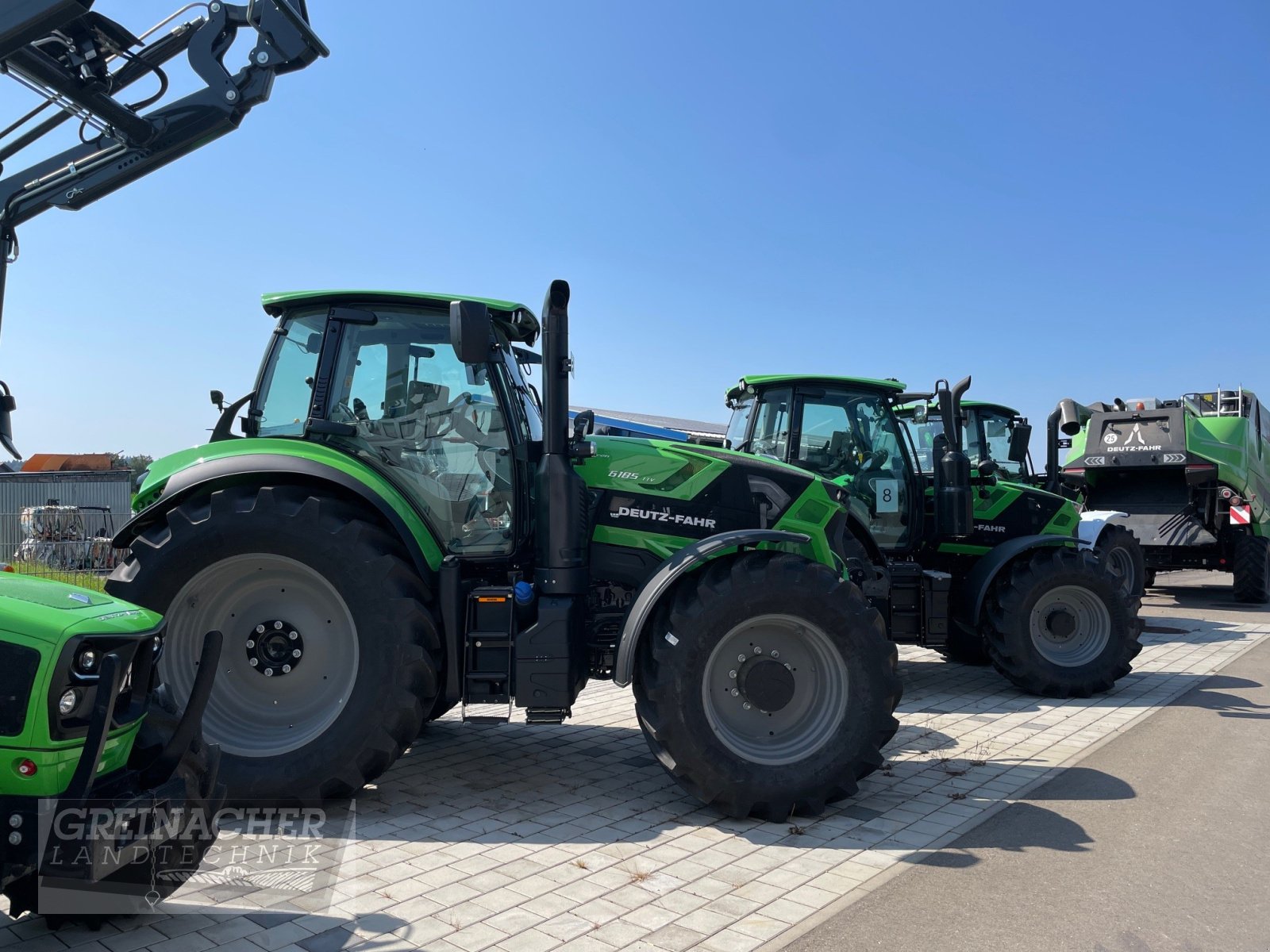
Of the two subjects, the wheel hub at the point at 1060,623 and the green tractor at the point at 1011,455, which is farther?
the green tractor at the point at 1011,455

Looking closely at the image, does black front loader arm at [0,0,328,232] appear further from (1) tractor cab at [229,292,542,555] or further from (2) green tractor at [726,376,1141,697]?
(2) green tractor at [726,376,1141,697]

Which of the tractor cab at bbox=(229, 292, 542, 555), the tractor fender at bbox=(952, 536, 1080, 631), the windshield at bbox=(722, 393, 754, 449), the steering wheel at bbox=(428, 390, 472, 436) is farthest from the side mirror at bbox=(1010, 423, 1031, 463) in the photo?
the steering wheel at bbox=(428, 390, 472, 436)

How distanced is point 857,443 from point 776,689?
416cm

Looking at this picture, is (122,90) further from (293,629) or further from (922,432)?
(922,432)

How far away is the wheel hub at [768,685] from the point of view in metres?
4.60

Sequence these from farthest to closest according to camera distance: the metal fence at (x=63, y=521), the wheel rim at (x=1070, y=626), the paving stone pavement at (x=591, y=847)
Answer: the metal fence at (x=63, y=521) → the wheel rim at (x=1070, y=626) → the paving stone pavement at (x=591, y=847)

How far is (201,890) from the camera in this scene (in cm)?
359

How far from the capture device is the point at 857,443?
8.27 meters

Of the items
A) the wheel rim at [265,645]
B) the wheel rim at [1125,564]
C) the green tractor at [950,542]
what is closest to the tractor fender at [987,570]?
the green tractor at [950,542]

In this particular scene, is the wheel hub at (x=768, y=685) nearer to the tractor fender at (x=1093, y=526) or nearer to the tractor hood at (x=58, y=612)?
the tractor hood at (x=58, y=612)

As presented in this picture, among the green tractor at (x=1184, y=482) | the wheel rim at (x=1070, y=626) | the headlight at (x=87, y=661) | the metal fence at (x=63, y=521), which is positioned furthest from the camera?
the metal fence at (x=63, y=521)

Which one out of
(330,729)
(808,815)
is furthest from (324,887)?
(808,815)

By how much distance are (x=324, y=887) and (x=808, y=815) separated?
236 cm

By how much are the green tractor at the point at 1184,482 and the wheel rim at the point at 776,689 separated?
10.7 metres
